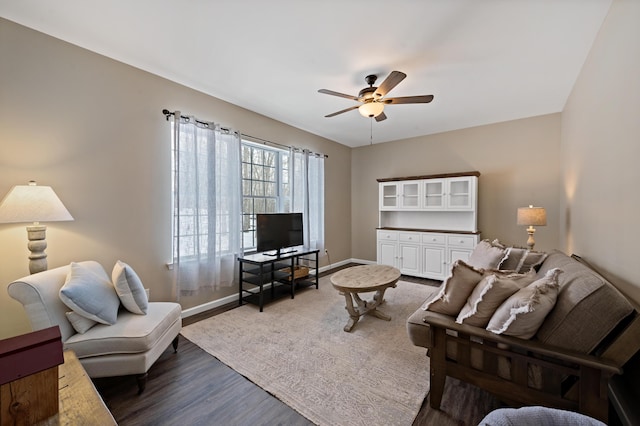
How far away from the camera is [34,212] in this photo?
184cm

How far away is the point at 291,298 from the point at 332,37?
317 cm

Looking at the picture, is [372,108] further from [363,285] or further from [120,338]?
[120,338]

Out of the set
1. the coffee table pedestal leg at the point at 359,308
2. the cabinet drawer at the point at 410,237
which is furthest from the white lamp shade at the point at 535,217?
the coffee table pedestal leg at the point at 359,308

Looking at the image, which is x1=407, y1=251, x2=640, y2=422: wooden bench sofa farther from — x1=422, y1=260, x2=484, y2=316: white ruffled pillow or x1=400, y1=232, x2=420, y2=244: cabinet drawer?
x1=400, y1=232, x2=420, y2=244: cabinet drawer

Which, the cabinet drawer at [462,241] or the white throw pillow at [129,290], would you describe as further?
the cabinet drawer at [462,241]

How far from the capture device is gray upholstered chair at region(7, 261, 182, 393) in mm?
1666

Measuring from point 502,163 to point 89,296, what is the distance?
5.57 meters

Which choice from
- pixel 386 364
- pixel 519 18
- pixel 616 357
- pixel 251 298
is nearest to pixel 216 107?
pixel 251 298

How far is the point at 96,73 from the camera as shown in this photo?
2.44 meters

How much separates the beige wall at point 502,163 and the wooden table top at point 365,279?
2.48m

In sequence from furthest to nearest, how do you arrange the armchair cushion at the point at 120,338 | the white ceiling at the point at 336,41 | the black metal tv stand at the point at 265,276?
the black metal tv stand at the point at 265,276, the white ceiling at the point at 336,41, the armchair cushion at the point at 120,338

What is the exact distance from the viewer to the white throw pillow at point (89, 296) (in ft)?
5.65

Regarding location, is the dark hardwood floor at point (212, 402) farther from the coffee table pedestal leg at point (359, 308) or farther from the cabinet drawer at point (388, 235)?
the cabinet drawer at point (388, 235)

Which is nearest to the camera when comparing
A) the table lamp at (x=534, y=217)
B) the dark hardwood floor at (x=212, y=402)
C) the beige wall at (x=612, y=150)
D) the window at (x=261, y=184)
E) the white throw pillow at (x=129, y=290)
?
the beige wall at (x=612, y=150)
